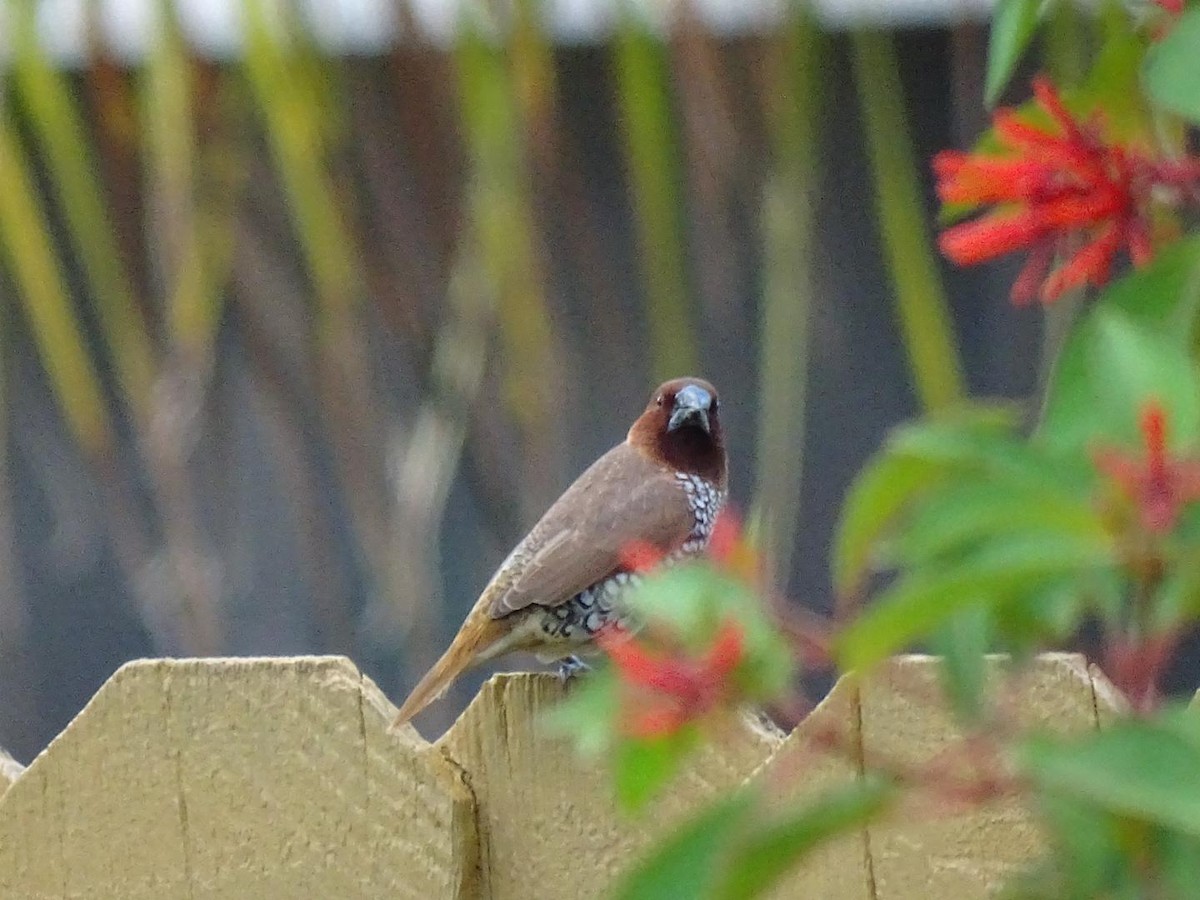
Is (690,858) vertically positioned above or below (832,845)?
above

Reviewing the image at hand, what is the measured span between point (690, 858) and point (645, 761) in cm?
4

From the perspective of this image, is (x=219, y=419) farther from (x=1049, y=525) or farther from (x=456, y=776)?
(x=1049, y=525)

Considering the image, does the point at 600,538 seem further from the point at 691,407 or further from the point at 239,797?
the point at 239,797

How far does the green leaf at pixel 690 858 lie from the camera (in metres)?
0.70

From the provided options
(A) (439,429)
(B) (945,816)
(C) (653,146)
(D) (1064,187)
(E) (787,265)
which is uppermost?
(D) (1064,187)

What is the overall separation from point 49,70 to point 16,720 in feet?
8.03

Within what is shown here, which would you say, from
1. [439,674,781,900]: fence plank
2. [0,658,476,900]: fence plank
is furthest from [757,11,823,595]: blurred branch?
[0,658,476,900]: fence plank

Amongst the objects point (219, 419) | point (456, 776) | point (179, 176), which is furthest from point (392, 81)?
Result: point (456, 776)

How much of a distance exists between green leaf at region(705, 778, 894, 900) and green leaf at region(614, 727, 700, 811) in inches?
2.1

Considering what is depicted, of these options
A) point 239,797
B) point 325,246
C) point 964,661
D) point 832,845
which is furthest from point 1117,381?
point 325,246

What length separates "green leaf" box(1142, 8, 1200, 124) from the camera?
0.76 metres

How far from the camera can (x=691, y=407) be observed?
10.9 feet

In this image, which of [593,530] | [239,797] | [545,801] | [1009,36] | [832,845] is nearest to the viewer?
[1009,36]

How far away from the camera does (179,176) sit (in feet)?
8.60
